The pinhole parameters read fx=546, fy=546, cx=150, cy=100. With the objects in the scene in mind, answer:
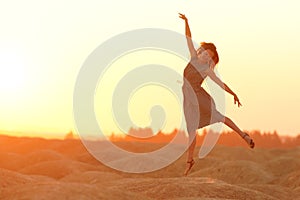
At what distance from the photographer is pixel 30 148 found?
209 ft

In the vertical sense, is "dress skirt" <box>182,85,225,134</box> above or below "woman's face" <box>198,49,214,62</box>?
below

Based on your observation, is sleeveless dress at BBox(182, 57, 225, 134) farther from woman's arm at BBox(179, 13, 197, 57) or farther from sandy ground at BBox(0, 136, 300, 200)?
sandy ground at BBox(0, 136, 300, 200)

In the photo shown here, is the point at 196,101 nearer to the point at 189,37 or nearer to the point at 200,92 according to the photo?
the point at 200,92

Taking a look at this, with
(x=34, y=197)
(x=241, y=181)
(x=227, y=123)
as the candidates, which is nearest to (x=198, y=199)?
(x=227, y=123)

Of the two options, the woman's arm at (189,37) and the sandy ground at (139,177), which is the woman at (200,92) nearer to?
the woman's arm at (189,37)

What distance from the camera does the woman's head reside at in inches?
419

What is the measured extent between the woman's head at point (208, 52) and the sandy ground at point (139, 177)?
11.0 ft

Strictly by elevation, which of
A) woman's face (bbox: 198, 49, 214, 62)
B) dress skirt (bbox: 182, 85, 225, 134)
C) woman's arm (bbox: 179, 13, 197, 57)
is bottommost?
dress skirt (bbox: 182, 85, 225, 134)

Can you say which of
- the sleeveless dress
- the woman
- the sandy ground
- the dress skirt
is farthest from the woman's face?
the sandy ground

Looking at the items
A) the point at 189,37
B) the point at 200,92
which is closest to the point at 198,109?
the point at 200,92

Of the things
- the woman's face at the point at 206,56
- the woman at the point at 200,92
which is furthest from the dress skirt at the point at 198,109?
the woman's face at the point at 206,56

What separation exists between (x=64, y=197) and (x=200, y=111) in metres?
3.15

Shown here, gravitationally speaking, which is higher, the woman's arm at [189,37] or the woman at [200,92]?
the woman's arm at [189,37]

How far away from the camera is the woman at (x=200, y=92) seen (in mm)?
10586
